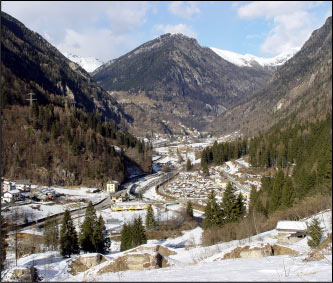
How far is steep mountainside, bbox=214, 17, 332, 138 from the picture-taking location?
358 ft

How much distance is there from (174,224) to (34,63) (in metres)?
104

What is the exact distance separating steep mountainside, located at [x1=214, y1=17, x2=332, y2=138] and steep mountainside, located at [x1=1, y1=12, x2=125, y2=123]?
79386 millimetres

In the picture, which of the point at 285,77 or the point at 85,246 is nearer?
the point at 85,246

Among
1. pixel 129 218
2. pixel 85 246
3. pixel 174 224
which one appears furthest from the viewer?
pixel 129 218

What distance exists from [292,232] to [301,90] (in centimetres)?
13791

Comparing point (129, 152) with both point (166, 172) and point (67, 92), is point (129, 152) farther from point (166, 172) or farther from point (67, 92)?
point (67, 92)

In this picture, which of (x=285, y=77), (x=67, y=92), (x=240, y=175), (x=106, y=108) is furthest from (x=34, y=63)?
(x=285, y=77)

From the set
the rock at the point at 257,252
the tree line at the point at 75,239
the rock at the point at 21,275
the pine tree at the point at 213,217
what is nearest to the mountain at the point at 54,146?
the tree line at the point at 75,239

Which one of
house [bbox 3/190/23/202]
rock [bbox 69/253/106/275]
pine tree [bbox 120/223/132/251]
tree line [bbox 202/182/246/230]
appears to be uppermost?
house [bbox 3/190/23/202]

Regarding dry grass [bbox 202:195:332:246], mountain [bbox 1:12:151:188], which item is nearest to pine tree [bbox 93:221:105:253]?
dry grass [bbox 202:195:332:246]

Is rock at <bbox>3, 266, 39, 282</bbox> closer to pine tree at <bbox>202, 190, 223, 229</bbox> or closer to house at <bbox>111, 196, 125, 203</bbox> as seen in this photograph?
pine tree at <bbox>202, 190, 223, 229</bbox>

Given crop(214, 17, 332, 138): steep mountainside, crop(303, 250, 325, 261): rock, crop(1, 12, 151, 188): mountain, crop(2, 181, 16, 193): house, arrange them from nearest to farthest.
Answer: crop(303, 250, 325, 261): rock
crop(2, 181, 16, 193): house
crop(1, 12, 151, 188): mountain
crop(214, 17, 332, 138): steep mountainside

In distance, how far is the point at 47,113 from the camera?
6906 cm

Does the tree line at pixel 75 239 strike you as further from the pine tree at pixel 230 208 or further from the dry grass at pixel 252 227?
the pine tree at pixel 230 208
